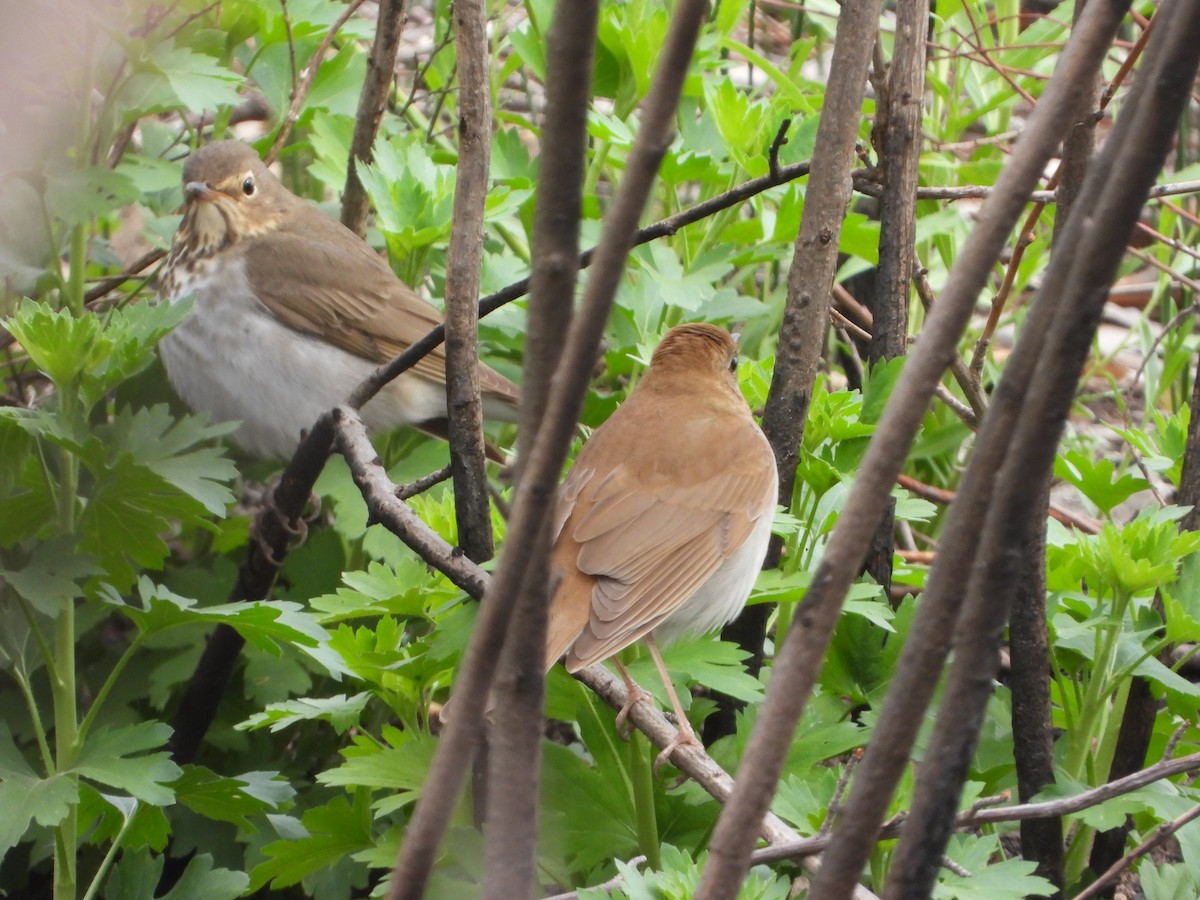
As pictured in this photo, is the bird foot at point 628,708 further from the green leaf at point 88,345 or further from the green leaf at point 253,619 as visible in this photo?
the green leaf at point 88,345

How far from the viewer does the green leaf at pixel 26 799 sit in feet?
6.13

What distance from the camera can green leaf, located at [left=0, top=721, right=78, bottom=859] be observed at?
1869 millimetres

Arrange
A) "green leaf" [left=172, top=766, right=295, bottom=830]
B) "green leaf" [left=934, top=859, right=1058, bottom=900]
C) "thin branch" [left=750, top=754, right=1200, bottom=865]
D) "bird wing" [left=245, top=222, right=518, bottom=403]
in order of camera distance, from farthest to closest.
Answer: "bird wing" [left=245, top=222, right=518, bottom=403]
"green leaf" [left=172, top=766, right=295, bottom=830]
"green leaf" [left=934, top=859, right=1058, bottom=900]
"thin branch" [left=750, top=754, right=1200, bottom=865]

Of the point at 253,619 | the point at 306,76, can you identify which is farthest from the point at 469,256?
the point at 306,76

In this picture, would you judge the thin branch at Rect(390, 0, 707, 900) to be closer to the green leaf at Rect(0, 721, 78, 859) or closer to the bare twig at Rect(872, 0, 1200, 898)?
the bare twig at Rect(872, 0, 1200, 898)

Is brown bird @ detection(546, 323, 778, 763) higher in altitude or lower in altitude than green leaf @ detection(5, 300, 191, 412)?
lower

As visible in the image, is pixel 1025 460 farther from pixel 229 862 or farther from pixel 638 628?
→ pixel 229 862

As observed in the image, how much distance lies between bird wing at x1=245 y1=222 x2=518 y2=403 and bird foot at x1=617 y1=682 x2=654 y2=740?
1.89 metres

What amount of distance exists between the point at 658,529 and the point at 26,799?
117 centimetres

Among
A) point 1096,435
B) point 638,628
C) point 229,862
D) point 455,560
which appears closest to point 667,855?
point 455,560

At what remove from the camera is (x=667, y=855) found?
1623 millimetres

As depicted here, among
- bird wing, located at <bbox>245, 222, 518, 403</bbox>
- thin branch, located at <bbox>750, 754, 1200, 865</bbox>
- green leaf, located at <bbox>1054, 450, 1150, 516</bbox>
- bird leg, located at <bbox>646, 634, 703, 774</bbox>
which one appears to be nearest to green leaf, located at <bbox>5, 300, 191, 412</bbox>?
bird leg, located at <bbox>646, 634, 703, 774</bbox>

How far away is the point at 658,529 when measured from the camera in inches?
102

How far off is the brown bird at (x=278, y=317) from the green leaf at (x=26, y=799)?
5.15ft
